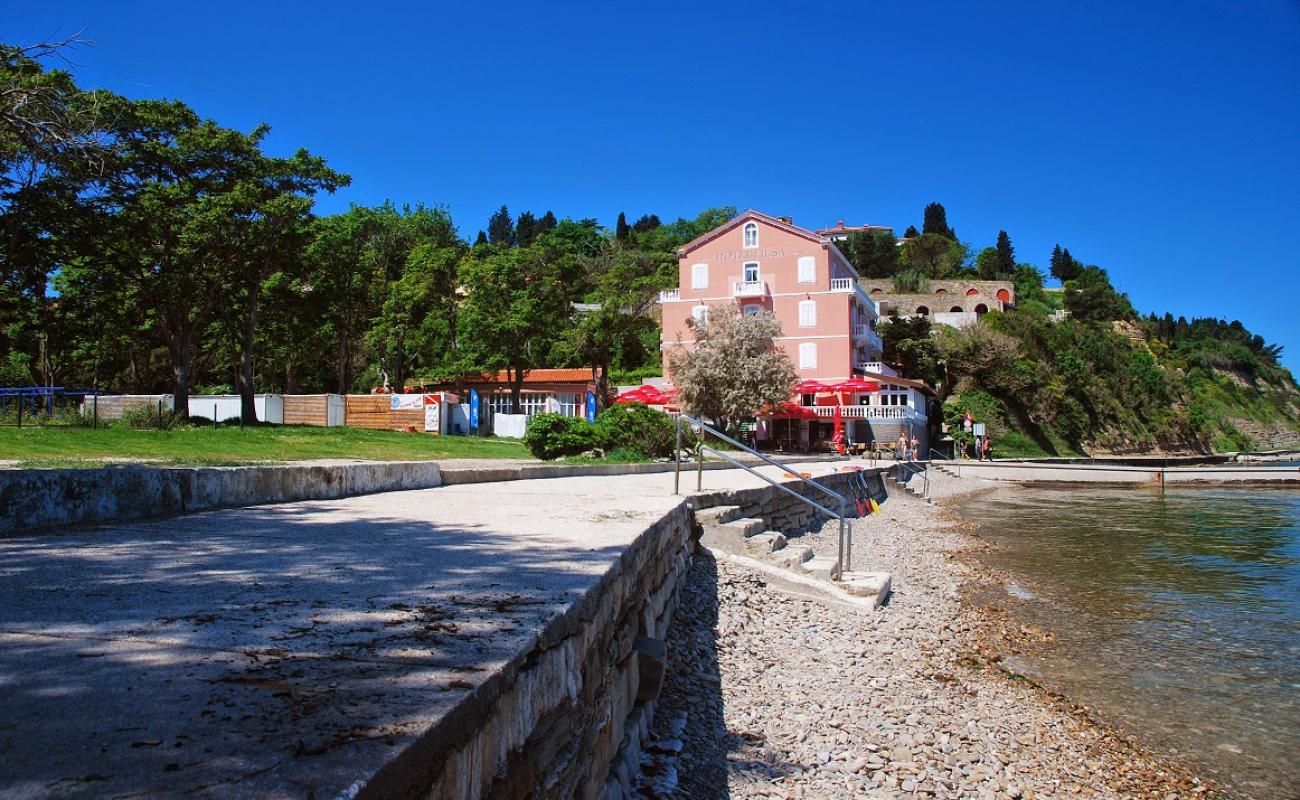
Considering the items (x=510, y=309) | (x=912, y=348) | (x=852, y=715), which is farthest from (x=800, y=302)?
(x=852, y=715)

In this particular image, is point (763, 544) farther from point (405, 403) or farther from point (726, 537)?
point (405, 403)

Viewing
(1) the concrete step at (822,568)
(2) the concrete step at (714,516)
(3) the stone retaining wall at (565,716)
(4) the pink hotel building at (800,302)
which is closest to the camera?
(3) the stone retaining wall at (565,716)

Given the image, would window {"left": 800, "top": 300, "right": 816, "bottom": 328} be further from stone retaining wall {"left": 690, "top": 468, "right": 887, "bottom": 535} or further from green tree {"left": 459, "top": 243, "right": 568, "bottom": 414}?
stone retaining wall {"left": 690, "top": 468, "right": 887, "bottom": 535}

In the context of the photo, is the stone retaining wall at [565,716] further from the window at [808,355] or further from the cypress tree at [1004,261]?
the cypress tree at [1004,261]

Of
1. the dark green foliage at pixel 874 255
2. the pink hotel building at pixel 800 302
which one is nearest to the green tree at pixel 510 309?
the pink hotel building at pixel 800 302

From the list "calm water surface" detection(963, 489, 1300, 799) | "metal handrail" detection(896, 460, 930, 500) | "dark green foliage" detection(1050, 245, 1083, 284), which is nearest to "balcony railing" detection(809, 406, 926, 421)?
"metal handrail" detection(896, 460, 930, 500)

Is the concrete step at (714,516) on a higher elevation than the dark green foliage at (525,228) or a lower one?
lower

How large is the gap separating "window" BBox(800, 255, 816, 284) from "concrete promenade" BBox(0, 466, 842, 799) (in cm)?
3948

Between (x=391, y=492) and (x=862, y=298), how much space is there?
4000 cm

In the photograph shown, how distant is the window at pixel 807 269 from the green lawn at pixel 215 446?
79.2 feet

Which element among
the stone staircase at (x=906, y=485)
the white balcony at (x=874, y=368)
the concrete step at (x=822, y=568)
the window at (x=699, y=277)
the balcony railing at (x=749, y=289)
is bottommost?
the stone staircase at (x=906, y=485)

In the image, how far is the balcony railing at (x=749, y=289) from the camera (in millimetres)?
43125

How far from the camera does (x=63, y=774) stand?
64.7 inches

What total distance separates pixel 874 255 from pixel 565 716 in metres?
86.8
